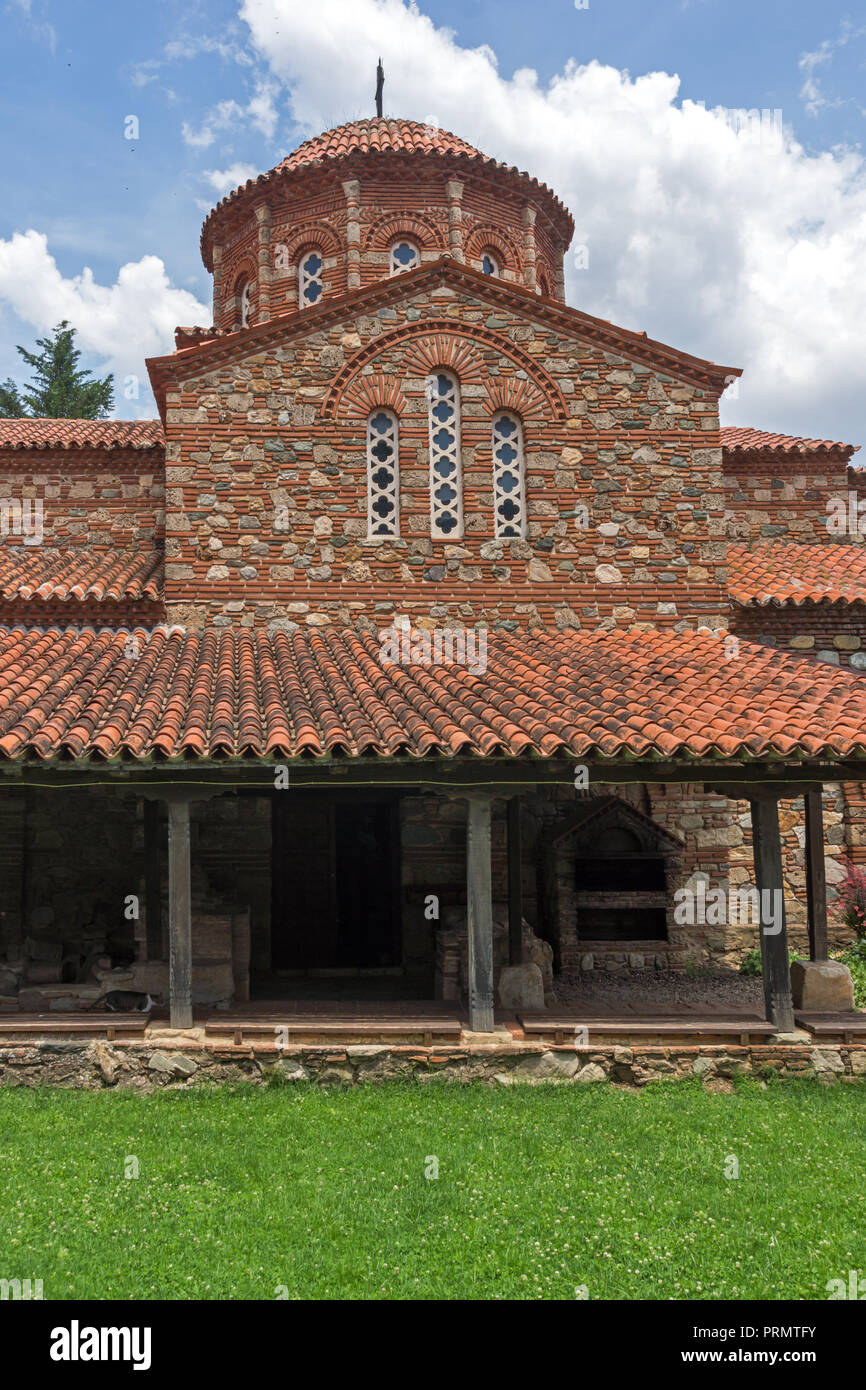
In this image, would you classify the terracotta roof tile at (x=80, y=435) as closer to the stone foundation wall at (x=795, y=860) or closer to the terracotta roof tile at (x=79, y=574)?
the terracotta roof tile at (x=79, y=574)

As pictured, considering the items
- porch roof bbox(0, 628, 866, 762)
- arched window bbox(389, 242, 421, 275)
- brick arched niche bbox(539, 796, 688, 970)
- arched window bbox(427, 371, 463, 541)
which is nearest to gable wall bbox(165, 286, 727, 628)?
arched window bbox(427, 371, 463, 541)

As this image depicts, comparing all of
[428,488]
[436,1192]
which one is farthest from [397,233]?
[436,1192]

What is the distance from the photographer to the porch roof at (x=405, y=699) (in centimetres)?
719

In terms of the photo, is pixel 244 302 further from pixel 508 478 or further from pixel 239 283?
pixel 508 478

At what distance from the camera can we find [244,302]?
50.6 ft

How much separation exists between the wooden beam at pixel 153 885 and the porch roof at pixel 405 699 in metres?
1.65

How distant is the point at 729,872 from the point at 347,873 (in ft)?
15.3

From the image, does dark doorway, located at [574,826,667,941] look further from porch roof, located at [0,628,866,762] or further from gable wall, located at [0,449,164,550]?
gable wall, located at [0,449,164,550]

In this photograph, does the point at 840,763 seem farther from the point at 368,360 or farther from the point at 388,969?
the point at 368,360

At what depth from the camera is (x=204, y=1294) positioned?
4.29 m

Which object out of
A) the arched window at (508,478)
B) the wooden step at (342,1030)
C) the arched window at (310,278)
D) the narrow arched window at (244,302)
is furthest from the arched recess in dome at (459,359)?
the wooden step at (342,1030)

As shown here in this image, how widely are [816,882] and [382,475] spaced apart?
630 cm

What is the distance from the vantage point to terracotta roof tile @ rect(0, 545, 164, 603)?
10633 mm
